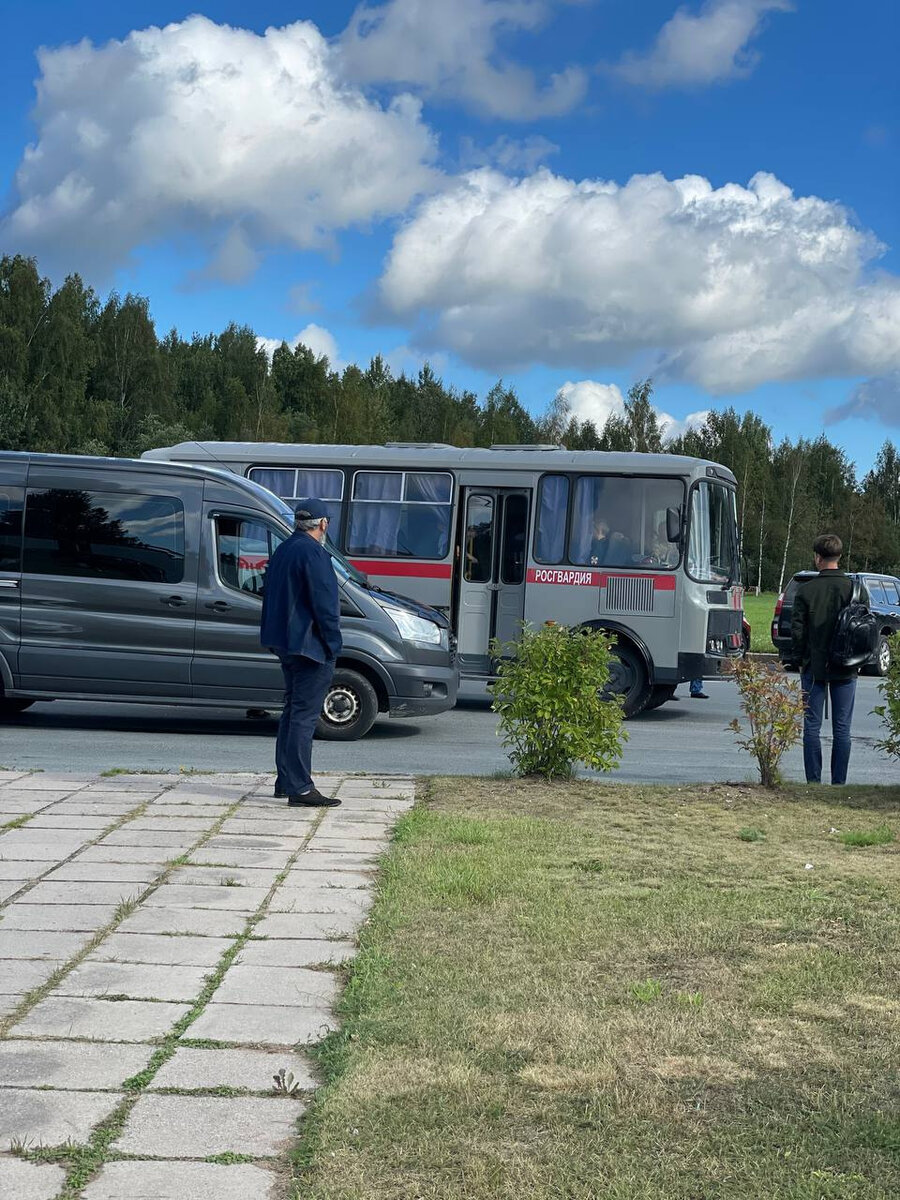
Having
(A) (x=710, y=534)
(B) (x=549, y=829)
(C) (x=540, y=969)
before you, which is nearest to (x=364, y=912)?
(C) (x=540, y=969)

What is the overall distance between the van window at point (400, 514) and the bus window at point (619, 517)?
160 centimetres

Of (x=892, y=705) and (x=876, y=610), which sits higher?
(x=876, y=610)

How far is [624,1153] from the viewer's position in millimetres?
3371

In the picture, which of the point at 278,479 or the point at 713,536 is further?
the point at 278,479

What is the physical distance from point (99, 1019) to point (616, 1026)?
63.1 inches

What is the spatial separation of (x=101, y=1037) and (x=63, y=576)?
29.7ft

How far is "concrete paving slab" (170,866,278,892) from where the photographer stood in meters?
6.36

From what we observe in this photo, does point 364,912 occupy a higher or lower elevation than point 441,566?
lower

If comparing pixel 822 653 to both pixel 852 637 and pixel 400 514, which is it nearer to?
pixel 852 637

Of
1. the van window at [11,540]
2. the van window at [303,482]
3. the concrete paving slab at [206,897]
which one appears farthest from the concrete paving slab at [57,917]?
the van window at [303,482]

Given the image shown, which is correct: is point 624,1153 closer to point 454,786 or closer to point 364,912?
point 364,912

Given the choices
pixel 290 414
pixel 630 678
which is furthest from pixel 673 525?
pixel 290 414

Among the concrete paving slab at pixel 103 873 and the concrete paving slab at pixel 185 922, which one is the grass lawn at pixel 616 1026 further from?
the concrete paving slab at pixel 103 873

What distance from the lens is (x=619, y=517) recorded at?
643 inches
